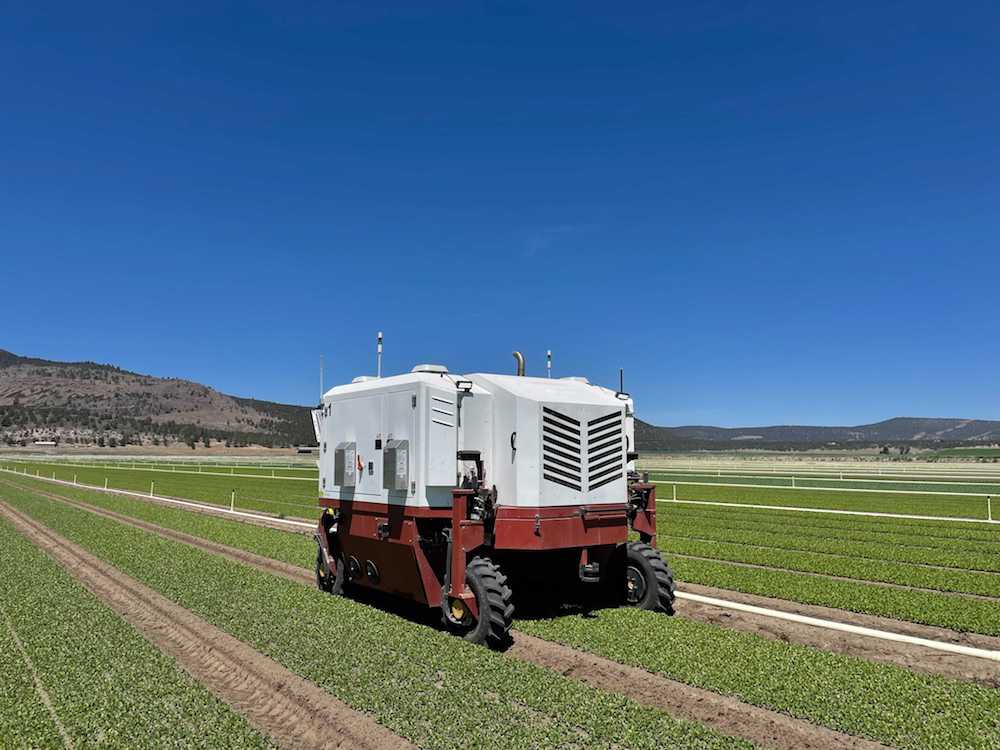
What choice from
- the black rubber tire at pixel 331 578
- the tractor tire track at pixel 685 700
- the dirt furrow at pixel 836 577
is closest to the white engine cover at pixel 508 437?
the tractor tire track at pixel 685 700

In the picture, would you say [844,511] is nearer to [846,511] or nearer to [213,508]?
[846,511]

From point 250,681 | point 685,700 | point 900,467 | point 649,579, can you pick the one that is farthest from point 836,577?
point 900,467

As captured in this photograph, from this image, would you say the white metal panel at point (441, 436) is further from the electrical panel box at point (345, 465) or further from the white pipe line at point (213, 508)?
the white pipe line at point (213, 508)

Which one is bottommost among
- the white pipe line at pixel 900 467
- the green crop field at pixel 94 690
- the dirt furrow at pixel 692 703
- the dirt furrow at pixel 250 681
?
the white pipe line at pixel 900 467

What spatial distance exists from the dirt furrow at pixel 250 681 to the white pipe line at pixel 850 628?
279 inches

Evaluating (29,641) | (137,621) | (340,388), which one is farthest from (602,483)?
(29,641)

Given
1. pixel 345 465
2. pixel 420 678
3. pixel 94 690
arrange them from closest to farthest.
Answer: pixel 94 690, pixel 420 678, pixel 345 465

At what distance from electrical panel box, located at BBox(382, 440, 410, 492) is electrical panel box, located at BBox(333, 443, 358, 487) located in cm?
126

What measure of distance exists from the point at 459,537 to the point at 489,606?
3.28 feet

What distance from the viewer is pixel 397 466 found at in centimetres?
1039

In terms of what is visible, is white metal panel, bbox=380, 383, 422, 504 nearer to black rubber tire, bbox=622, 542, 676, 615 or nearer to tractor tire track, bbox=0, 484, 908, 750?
tractor tire track, bbox=0, 484, 908, 750

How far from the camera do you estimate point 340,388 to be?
12.5 m

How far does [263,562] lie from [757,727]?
1253 cm

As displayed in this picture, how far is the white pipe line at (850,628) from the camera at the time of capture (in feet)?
30.7
